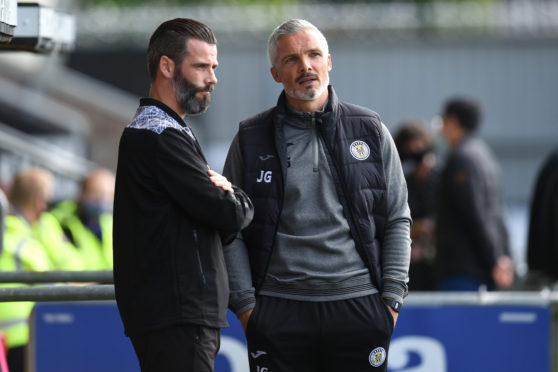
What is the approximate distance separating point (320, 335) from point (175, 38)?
→ 127cm

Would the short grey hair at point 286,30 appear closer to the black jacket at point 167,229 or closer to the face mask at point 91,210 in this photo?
the black jacket at point 167,229

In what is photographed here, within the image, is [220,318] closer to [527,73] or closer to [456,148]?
[456,148]

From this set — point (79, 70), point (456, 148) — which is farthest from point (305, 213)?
point (79, 70)

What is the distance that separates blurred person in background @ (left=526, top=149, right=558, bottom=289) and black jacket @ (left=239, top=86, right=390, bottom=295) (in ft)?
10.5

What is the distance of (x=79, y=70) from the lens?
20891mm

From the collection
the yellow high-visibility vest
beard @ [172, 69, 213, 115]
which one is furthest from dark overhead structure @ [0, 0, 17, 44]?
the yellow high-visibility vest

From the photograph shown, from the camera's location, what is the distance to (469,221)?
25.6 ft

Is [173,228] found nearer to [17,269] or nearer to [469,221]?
[17,269]

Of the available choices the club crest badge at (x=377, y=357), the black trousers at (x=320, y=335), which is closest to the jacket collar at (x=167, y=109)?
the black trousers at (x=320, y=335)

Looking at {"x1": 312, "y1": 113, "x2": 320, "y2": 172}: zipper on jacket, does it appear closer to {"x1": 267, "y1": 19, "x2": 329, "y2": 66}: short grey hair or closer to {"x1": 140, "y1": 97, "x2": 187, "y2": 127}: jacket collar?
{"x1": 267, "y1": 19, "x2": 329, "y2": 66}: short grey hair

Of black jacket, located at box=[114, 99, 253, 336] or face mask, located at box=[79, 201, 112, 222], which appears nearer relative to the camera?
black jacket, located at box=[114, 99, 253, 336]

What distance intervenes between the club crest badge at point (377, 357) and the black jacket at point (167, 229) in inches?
25.6

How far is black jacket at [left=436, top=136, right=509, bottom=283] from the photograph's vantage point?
780 cm

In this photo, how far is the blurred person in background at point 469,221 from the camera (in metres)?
7.80
